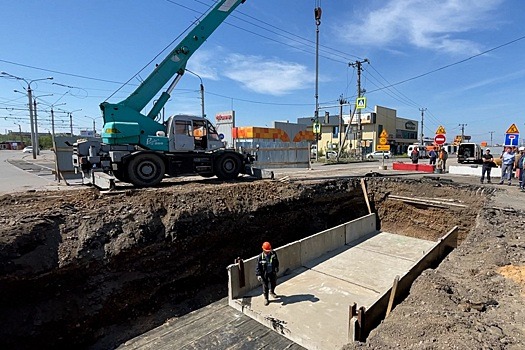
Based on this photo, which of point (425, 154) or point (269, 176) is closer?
point (269, 176)

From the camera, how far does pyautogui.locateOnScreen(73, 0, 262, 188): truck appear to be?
902cm

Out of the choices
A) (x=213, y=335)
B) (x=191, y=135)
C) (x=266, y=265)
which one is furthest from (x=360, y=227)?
(x=213, y=335)

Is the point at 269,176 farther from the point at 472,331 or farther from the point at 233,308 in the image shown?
the point at 472,331

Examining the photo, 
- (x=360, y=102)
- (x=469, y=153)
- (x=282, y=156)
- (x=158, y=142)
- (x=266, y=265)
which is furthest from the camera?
(x=469, y=153)

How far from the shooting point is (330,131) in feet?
168

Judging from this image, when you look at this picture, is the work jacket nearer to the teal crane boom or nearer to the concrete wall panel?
the concrete wall panel

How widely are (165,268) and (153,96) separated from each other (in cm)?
622

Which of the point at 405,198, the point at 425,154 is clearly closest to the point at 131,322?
the point at 405,198

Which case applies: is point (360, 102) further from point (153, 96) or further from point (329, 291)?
point (329, 291)

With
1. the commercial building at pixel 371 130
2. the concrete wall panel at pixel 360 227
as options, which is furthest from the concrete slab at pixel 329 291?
the commercial building at pixel 371 130

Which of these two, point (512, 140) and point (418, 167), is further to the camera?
point (418, 167)

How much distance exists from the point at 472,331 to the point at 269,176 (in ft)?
28.7

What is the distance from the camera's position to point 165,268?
7105 millimetres

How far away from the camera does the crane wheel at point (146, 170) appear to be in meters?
9.01
